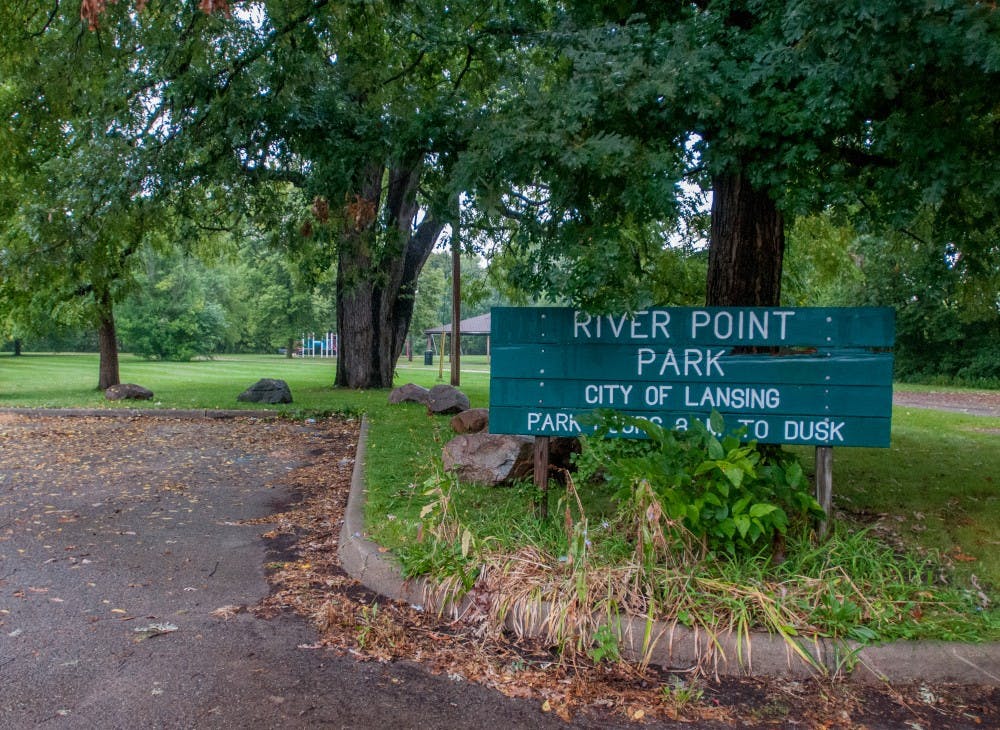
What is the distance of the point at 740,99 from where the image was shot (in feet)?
15.9

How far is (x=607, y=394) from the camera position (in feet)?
16.9

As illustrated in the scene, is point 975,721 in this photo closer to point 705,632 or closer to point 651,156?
point 705,632

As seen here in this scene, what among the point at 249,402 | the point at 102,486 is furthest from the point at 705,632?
Result: the point at 249,402

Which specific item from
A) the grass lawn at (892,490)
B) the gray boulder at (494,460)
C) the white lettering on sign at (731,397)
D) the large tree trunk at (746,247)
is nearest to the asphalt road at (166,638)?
the grass lawn at (892,490)

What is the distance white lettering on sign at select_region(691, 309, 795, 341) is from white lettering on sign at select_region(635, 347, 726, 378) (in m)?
0.12

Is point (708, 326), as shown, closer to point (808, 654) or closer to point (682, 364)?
point (682, 364)

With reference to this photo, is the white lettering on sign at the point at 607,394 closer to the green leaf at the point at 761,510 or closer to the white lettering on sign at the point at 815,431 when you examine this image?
the white lettering on sign at the point at 815,431

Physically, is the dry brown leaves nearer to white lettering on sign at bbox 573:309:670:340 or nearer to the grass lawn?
the grass lawn

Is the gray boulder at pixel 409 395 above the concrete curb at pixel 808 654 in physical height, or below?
above

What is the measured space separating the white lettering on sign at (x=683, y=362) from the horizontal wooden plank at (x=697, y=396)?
0.08 meters

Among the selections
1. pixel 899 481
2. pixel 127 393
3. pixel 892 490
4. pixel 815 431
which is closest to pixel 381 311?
pixel 127 393

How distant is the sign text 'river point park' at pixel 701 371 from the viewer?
4801 mm

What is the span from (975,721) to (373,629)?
2.85 meters

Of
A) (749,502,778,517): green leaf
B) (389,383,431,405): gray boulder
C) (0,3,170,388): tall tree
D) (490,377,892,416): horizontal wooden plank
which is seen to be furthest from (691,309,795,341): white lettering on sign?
(389,383,431,405): gray boulder
